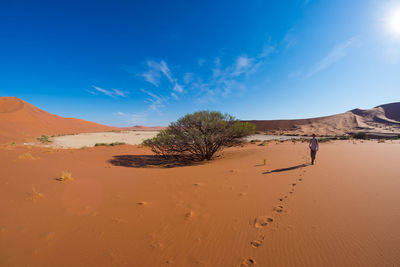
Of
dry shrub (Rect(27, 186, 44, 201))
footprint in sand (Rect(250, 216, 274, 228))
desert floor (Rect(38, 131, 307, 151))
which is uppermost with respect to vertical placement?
desert floor (Rect(38, 131, 307, 151))

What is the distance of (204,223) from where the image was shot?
303 cm

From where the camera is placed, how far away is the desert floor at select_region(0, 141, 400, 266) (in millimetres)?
2189

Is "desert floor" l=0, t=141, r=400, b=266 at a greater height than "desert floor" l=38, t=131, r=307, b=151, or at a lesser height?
lesser

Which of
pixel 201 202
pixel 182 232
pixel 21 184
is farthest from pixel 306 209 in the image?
pixel 21 184

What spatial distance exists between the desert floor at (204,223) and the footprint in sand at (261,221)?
0.07ft

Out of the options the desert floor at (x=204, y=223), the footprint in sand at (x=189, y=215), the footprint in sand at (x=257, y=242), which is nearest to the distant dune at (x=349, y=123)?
the desert floor at (x=204, y=223)

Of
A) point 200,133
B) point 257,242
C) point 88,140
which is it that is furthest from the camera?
point 88,140

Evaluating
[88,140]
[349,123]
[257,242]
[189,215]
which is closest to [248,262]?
[257,242]

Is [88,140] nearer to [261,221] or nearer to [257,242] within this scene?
[261,221]

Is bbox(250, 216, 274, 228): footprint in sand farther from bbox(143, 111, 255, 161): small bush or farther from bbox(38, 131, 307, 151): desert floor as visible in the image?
bbox(38, 131, 307, 151): desert floor

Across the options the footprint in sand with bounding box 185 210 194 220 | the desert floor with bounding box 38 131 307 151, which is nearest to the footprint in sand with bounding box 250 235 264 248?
the footprint in sand with bounding box 185 210 194 220

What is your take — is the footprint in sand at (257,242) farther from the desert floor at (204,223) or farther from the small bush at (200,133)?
the small bush at (200,133)

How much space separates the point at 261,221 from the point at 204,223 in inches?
44.6

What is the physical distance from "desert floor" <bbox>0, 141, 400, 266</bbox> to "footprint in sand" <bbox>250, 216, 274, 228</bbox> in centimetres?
2
